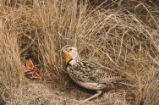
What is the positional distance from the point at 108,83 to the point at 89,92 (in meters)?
0.39

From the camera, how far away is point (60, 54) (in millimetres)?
4324

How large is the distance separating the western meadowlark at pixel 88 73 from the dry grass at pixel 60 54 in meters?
0.22

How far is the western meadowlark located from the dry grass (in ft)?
0.72

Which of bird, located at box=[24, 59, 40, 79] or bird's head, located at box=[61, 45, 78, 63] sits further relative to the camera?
bird, located at box=[24, 59, 40, 79]

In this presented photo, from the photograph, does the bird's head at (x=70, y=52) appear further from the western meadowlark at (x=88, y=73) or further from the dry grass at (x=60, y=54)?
the dry grass at (x=60, y=54)

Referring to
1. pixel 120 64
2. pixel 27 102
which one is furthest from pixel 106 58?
pixel 27 102

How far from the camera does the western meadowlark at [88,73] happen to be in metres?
3.98

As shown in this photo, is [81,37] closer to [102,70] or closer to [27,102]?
[102,70]

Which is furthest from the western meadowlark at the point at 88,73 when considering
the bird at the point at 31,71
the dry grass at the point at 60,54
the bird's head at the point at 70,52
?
the bird at the point at 31,71

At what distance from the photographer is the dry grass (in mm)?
3961

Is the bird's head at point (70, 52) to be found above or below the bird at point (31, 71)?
above

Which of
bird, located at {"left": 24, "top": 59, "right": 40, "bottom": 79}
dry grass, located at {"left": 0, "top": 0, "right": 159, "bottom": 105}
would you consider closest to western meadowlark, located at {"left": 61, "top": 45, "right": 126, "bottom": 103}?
dry grass, located at {"left": 0, "top": 0, "right": 159, "bottom": 105}

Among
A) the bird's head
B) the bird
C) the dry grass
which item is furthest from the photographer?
the bird

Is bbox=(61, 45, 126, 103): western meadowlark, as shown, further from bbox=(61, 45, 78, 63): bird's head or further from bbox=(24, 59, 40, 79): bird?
bbox=(24, 59, 40, 79): bird
